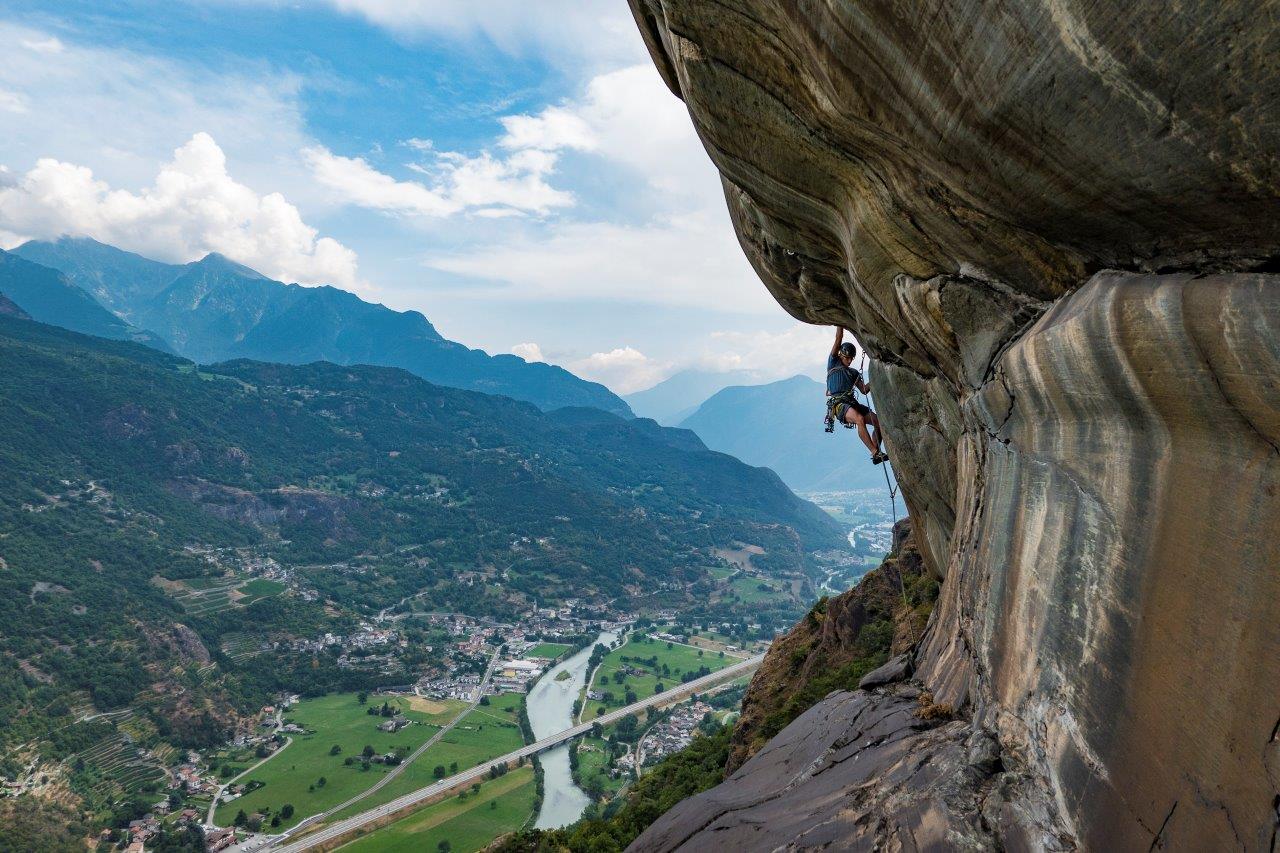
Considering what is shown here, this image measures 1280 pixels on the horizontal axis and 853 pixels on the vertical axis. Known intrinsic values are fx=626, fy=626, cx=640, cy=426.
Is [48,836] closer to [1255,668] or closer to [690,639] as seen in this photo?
[1255,668]

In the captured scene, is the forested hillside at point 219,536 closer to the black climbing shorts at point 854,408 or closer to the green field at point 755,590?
the green field at point 755,590

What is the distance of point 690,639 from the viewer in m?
121

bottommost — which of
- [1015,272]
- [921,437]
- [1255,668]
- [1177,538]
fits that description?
[1255,668]

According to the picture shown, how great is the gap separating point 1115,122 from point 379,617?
127618mm

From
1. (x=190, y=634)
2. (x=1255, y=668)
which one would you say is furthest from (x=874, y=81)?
(x=190, y=634)

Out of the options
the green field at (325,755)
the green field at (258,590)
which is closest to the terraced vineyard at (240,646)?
the green field at (258,590)

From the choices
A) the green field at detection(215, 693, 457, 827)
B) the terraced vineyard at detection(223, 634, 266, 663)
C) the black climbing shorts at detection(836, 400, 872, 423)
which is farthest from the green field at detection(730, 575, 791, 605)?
the black climbing shorts at detection(836, 400, 872, 423)

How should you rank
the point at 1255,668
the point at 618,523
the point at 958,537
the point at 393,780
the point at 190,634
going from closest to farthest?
the point at 1255,668 < the point at 958,537 < the point at 393,780 < the point at 190,634 < the point at 618,523

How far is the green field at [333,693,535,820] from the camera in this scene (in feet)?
193

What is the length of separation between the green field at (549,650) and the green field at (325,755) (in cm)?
2582

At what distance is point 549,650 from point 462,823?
59.5 meters

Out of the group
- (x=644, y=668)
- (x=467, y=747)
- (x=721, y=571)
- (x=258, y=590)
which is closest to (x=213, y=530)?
(x=258, y=590)

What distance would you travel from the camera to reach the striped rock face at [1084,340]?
3.72 metres

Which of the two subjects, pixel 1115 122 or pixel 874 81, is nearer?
pixel 1115 122
